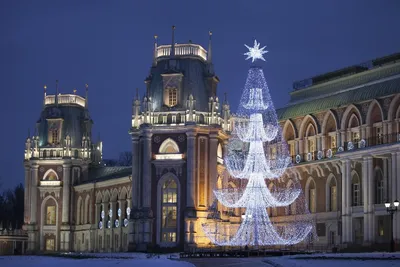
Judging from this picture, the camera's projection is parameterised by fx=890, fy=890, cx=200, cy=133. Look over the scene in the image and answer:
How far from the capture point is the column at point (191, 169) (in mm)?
89812

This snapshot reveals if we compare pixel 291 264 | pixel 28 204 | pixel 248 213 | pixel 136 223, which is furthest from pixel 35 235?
pixel 291 264

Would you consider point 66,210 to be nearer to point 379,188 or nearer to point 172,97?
point 172,97

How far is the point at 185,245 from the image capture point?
88312mm

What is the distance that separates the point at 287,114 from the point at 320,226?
1362 centimetres

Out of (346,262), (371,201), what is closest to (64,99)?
(371,201)

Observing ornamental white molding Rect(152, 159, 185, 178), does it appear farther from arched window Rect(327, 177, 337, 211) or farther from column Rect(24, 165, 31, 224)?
column Rect(24, 165, 31, 224)

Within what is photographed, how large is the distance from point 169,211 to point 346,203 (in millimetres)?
20114

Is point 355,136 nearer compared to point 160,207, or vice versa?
point 355,136

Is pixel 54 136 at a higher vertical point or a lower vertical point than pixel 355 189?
higher

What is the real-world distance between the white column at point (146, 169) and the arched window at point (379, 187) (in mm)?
24246

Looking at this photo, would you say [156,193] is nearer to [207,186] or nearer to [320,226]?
[207,186]

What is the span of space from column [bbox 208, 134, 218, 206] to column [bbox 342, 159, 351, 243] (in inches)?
629

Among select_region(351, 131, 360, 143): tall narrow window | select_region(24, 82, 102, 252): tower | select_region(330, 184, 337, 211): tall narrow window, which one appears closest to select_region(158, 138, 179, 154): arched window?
select_region(330, 184, 337, 211): tall narrow window

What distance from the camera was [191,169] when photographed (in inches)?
3556
